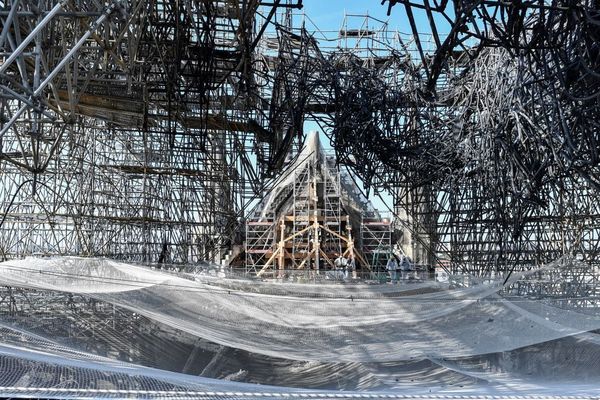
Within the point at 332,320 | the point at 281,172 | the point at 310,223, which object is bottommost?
the point at 332,320

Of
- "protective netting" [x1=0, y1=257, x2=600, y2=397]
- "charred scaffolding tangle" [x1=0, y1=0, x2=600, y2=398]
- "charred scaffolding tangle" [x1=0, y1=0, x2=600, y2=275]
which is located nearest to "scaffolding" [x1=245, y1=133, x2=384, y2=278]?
"charred scaffolding tangle" [x1=0, y1=0, x2=600, y2=398]

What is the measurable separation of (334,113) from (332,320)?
7346mm

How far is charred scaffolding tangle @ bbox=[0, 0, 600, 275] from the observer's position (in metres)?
8.28

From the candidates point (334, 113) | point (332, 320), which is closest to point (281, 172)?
point (334, 113)

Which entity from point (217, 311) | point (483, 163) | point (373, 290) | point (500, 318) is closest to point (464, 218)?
point (483, 163)

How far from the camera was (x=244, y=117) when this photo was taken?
17.3 metres

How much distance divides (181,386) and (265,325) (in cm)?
335

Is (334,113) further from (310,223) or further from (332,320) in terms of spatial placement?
(310,223)

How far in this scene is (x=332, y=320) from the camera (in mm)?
8727

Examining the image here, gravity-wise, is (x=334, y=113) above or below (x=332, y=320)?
above

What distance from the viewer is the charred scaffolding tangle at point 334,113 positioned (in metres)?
8.28

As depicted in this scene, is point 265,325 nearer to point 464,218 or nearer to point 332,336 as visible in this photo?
point 332,336

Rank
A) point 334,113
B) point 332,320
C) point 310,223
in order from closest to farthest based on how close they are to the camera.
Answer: point 332,320 < point 334,113 < point 310,223

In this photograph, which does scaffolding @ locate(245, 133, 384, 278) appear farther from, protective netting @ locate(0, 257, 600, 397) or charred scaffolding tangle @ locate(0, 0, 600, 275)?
protective netting @ locate(0, 257, 600, 397)
